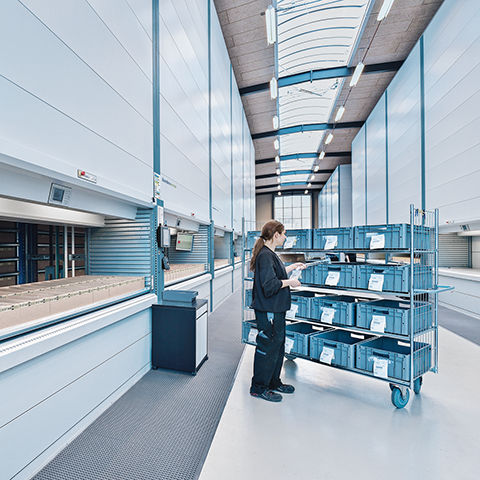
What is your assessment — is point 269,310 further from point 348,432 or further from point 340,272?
point 348,432

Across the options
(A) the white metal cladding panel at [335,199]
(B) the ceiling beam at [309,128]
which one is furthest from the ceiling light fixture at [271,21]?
(A) the white metal cladding panel at [335,199]

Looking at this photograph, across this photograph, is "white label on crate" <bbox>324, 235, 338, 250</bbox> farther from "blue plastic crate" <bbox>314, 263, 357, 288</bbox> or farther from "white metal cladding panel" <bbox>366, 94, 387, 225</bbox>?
"white metal cladding panel" <bbox>366, 94, 387, 225</bbox>

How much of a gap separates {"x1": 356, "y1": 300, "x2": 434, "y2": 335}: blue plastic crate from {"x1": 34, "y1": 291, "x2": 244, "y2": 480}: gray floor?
1.49 meters

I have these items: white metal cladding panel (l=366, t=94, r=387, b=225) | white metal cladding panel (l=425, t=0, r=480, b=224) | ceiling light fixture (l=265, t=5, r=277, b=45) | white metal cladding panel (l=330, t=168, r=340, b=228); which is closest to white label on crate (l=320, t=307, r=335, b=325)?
white metal cladding panel (l=425, t=0, r=480, b=224)

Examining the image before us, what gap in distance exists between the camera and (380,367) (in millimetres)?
2188

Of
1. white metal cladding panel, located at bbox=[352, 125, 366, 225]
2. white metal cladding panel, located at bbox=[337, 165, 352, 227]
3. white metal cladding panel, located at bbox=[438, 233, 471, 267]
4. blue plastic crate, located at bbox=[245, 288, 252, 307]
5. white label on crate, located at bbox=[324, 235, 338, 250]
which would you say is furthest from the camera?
white metal cladding panel, located at bbox=[337, 165, 352, 227]

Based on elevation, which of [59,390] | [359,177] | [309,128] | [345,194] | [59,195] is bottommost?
[59,390]

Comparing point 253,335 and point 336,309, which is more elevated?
point 336,309

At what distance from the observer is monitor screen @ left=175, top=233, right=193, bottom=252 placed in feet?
16.1

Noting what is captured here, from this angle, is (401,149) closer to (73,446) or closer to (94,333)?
(94,333)

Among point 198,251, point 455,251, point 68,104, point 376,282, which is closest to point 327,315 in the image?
point 376,282

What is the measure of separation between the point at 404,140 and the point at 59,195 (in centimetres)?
856

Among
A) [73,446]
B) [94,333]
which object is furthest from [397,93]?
[73,446]

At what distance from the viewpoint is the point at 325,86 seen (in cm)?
827
